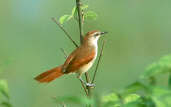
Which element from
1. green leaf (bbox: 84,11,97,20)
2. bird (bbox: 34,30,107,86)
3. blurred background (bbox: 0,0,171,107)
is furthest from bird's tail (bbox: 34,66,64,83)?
blurred background (bbox: 0,0,171,107)

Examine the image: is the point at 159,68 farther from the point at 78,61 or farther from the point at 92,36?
the point at 92,36

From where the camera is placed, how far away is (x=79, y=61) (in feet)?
15.8

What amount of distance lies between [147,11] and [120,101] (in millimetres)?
12864

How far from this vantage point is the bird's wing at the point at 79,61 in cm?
473

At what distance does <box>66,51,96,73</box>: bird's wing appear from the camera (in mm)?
4734

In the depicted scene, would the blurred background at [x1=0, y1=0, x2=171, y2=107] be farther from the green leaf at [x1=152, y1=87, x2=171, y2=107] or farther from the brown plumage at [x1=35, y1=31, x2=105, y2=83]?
the green leaf at [x1=152, y1=87, x2=171, y2=107]

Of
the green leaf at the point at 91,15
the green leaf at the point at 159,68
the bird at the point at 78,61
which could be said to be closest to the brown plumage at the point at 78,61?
the bird at the point at 78,61

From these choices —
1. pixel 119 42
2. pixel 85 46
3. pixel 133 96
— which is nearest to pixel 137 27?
pixel 119 42

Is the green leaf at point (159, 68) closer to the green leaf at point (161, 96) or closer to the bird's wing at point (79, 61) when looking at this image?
the green leaf at point (161, 96)

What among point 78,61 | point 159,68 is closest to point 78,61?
point 78,61

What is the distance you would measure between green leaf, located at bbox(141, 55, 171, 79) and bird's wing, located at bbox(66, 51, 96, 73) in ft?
10.5

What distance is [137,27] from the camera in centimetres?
1284

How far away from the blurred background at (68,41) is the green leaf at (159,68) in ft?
25.5

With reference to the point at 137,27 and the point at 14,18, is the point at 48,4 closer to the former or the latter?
the point at 14,18
